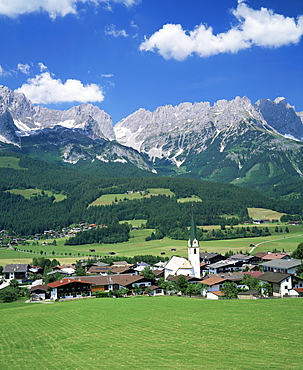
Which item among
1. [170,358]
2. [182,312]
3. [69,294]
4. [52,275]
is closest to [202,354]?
[170,358]

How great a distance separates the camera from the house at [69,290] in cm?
7675

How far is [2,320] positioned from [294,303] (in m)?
36.7

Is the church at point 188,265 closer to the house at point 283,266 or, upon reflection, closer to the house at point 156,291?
the house at point 156,291

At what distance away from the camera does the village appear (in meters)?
69.8

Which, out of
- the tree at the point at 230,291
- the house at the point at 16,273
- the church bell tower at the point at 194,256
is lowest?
the tree at the point at 230,291

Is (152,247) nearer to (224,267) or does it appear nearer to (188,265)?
(224,267)

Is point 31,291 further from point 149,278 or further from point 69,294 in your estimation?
point 149,278

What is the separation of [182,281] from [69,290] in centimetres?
2250

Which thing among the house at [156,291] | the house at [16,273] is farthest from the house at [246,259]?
the house at [16,273]

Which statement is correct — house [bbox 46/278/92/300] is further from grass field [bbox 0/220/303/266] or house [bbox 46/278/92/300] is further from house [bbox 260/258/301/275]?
grass field [bbox 0/220/303/266]

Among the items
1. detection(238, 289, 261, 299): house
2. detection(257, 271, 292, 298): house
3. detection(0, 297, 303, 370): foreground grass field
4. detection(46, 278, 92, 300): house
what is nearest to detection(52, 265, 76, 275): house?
detection(46, 278, 92, 300): house

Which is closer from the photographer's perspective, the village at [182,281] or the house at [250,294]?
the house at [250,294]

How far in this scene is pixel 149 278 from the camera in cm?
8625

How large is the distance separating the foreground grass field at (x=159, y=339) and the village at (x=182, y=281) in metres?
21.0
